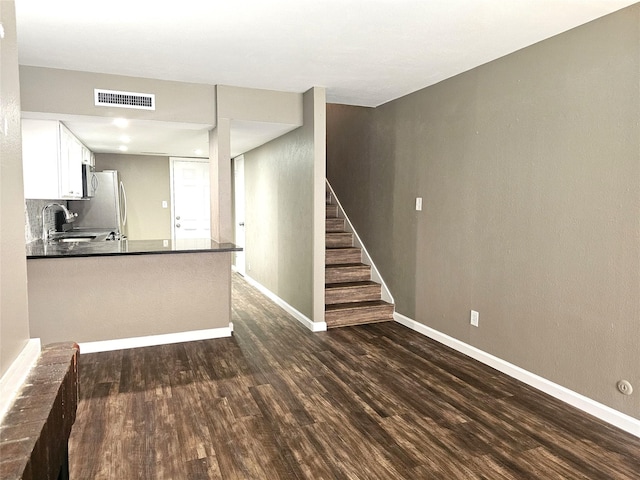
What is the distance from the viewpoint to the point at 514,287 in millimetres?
3221

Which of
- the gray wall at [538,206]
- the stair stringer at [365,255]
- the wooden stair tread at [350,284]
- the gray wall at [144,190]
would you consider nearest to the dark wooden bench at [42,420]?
the gray wall at [538,206]

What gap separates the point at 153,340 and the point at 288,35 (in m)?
Result: 2.83

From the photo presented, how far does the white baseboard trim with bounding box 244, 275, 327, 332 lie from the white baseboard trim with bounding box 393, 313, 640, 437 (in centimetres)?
105

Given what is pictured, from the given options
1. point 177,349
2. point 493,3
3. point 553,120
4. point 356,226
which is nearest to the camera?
point 493,3

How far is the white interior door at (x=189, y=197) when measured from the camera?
24.1ft

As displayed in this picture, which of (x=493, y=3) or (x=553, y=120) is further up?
(x=493, y=3)

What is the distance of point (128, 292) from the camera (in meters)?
3.87

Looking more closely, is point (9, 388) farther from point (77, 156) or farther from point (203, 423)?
point (77, 156)

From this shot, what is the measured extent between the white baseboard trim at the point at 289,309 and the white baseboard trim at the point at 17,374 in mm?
3360

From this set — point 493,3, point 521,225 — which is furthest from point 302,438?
point 493,3

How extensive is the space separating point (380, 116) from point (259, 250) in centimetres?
262

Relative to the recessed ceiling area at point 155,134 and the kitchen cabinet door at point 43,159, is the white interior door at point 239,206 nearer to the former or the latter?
the recessed ceiling area at point 155,134

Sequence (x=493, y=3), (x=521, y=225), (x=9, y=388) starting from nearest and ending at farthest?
(x=9, y=388)
(x=493, y=3)
(x=521, y=225)

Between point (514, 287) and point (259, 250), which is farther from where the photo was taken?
point (259, 250)
